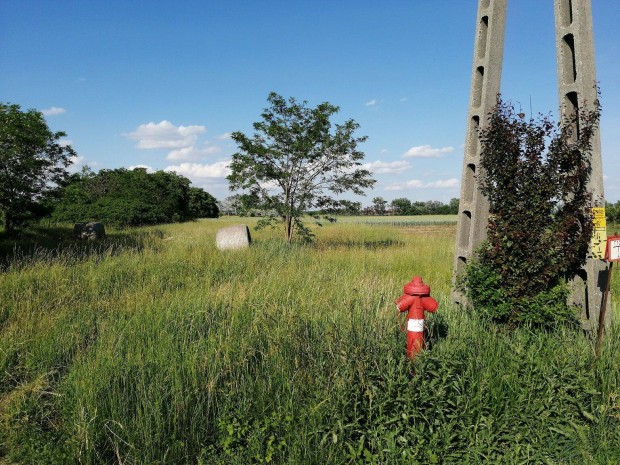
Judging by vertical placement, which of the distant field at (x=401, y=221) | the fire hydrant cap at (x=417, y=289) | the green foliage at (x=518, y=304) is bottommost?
the green foliage at (x=518, y=304)

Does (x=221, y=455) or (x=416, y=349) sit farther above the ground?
(x=416, y=349)

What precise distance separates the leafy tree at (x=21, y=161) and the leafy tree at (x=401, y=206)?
2740 inches

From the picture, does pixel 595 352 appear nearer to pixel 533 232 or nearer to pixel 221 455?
pixel 533 232

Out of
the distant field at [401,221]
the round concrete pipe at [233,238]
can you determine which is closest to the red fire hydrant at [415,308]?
the round concrete pipe at [233,238]

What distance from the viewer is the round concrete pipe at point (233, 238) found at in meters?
15.6

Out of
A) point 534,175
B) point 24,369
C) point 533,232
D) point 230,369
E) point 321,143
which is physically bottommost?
point 24,369

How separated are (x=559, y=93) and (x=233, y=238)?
38.6 feet

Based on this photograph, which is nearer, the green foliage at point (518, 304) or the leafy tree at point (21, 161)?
the green foliage at point (518, 304)

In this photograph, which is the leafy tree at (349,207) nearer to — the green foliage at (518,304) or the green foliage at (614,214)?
the green foliage at (518,304)

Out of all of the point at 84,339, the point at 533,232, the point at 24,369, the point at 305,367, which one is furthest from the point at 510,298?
the point at 24,369

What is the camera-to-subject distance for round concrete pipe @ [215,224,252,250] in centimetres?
1562

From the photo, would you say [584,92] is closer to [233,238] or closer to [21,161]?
[233,238]

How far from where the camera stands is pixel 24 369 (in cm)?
515

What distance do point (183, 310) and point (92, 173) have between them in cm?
6403
